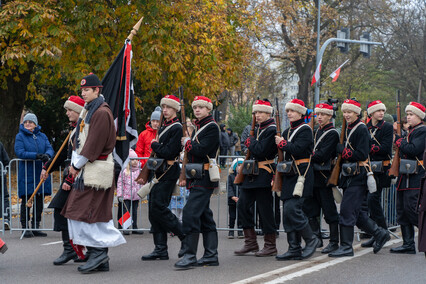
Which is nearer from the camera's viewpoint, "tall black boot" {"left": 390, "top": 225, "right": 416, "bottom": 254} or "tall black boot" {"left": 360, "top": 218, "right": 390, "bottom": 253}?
"tall black boot" {"left": 360, "top": 218, "right": 390, "bottom": 253}

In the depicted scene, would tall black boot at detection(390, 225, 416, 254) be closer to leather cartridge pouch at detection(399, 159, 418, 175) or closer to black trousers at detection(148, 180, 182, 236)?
leather cartridge pouch at detection(399, 159, 418, 175)

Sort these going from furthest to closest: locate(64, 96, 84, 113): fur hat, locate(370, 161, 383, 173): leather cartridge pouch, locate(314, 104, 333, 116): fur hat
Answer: locate(370, 161, 383, 173): leather cartridge pouch → locate(314, 104, 333, 116): fur hat → locate(64, 96, 84, 113): fur hat

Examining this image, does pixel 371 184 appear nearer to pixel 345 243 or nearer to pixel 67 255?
pixel 345 243

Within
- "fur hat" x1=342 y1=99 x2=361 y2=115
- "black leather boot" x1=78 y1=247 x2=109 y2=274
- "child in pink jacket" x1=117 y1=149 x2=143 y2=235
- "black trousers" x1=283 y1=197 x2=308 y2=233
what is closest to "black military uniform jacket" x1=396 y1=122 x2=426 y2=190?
"fur hat" x1=342 y1=99 x2=361 y2=115

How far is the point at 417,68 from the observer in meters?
40.6

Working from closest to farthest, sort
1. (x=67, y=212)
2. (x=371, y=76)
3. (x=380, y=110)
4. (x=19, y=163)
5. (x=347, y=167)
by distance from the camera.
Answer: (x=67, y=212) → (x=347, y=167) → (x=380, y=110) → (x=19, y=163) → (x=371, y=76)

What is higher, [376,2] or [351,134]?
[376,2]

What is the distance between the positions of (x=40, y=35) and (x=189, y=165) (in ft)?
28.4

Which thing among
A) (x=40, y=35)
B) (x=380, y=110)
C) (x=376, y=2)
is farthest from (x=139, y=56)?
(x=376, y=2)

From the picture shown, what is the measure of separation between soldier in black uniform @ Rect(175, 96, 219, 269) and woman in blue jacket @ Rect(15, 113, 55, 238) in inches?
133

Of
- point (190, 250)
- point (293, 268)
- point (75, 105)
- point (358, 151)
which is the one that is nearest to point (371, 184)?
point (358, 151)

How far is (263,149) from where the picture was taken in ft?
28.9

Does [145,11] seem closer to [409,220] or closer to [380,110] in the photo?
[380,110]

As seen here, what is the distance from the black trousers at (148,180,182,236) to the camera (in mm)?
8570
